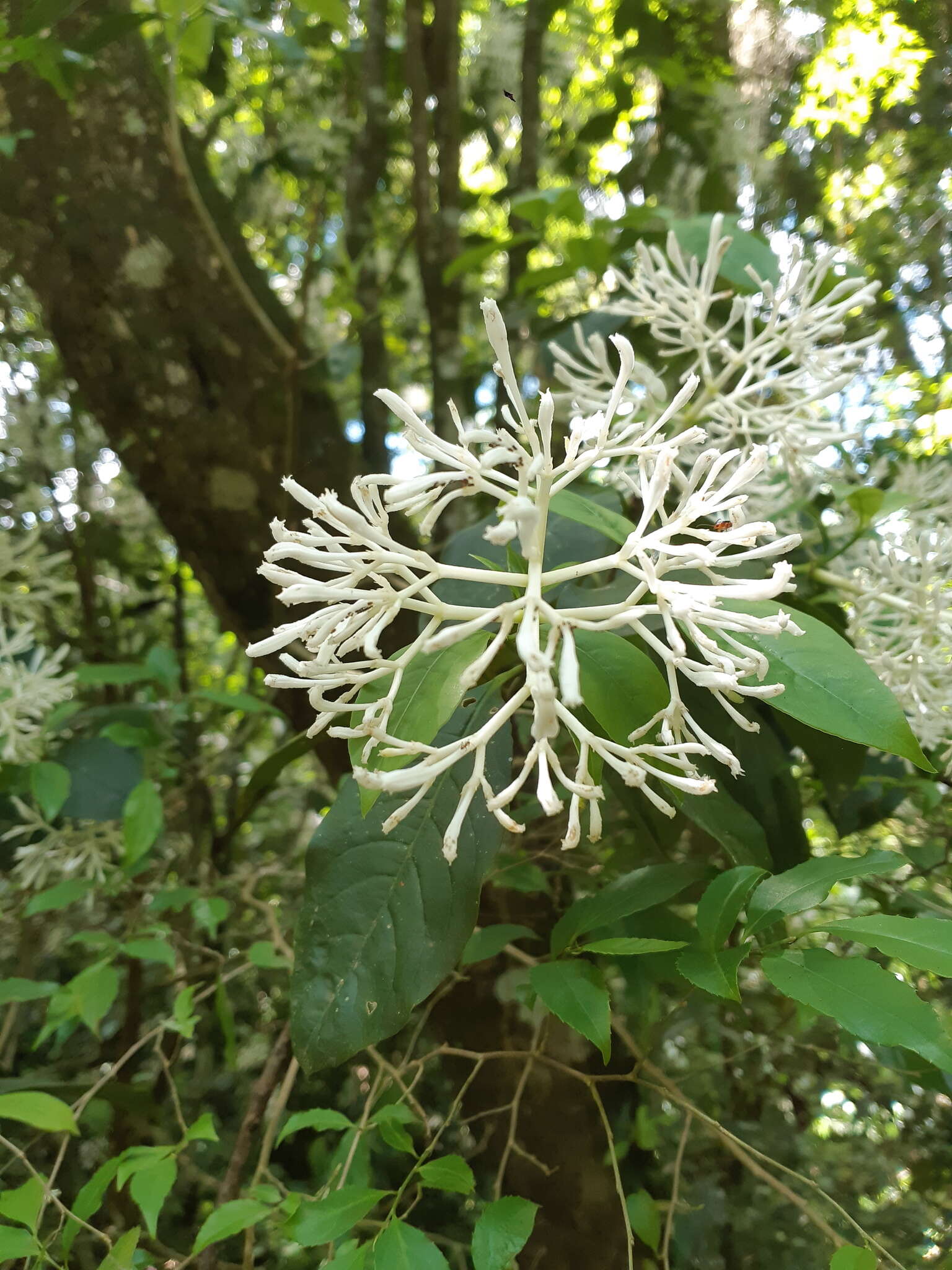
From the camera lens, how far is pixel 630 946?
0.50 m

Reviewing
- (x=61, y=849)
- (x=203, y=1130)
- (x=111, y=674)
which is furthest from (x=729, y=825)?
(x=61, y=849)

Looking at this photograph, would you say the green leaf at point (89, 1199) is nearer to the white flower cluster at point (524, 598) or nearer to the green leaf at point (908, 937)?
the white flower cluster at point (524, 598)

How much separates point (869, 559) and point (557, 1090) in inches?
27.0

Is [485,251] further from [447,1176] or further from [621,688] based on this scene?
[447,1176]

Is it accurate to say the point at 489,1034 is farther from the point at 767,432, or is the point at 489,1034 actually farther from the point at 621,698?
the point at 767,432

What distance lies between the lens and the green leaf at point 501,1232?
506mm

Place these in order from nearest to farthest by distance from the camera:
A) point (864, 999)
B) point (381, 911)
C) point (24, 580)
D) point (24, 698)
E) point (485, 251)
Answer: point (864, 999) → point (381, 911) → point (24, 698) → point (485, 251) → point (24, 580)

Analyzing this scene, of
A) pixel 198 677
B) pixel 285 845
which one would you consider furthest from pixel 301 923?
pixel 198 677

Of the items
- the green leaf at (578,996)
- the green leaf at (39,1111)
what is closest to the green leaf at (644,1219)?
the green leaf at (578,996)

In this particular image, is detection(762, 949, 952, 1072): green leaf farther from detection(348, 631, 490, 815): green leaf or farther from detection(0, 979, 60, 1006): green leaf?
detection(0, 979, 60, 1006): green leaf

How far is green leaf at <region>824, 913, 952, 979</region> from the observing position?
421 mm

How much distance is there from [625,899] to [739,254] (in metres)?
0.79

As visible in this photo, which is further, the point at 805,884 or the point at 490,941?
the point at 490,941

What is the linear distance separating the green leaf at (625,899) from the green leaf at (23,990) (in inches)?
23.2
